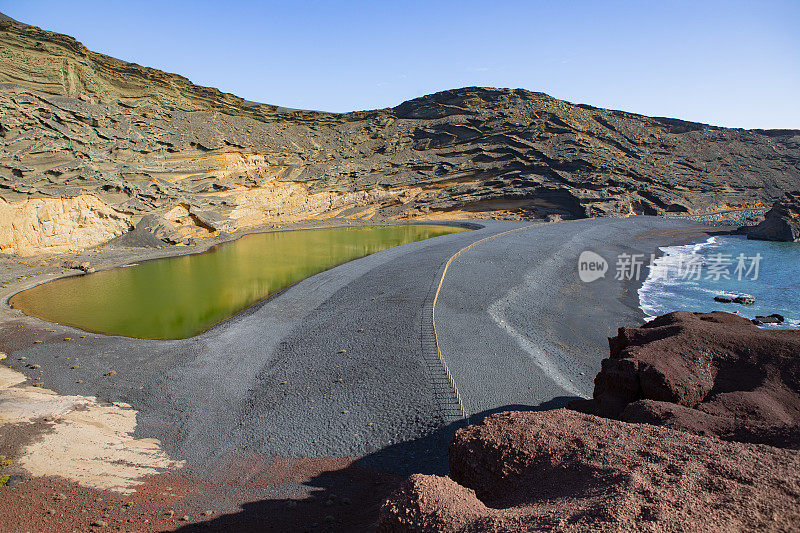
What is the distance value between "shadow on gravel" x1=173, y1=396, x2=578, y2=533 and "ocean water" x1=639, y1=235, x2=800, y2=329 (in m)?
13.1

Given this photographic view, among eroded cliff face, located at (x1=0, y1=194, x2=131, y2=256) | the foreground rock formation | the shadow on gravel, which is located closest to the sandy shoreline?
the shadow on gravel

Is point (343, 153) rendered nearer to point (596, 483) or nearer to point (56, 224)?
point (56, 224)

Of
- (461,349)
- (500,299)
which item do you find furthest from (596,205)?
(461,349)

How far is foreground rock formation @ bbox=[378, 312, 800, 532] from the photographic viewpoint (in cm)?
296

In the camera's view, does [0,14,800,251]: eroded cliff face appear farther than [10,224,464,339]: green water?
Yes

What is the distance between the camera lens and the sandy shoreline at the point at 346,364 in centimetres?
895

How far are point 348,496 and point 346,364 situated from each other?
5103 millimetres

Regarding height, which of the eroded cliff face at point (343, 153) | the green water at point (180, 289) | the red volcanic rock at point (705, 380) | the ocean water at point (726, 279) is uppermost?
the eroded cliff face at point (343, 153)

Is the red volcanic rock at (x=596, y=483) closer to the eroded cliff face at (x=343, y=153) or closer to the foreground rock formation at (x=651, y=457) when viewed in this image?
the foreground rock formation at (x=651, y=457)

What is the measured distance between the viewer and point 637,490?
10.4ft

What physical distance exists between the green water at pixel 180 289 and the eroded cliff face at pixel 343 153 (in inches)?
295

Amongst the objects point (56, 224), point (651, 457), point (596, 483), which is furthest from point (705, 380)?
point (56, 224)

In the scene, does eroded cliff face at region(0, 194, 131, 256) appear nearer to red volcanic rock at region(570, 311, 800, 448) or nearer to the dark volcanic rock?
red volcanic rock at region(570, 311, 800, 448)

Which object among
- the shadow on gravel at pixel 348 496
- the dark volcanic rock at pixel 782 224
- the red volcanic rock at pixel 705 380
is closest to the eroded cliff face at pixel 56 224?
the shadow on gravel at pixel 348 496
